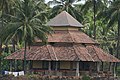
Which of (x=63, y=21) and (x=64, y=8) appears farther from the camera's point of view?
(x=64, y=8)

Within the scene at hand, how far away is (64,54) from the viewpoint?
60.2m

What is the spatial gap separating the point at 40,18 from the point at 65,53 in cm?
1595

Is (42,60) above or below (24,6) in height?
below

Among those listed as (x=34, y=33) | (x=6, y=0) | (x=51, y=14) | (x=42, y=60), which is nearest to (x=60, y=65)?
(x=42, y=60)

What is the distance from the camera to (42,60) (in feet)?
196

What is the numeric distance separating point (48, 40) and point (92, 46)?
22.9 ft

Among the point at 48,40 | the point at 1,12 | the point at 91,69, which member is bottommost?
the point at 91,69

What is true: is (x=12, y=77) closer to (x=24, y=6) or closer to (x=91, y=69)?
(x=24, y=6)

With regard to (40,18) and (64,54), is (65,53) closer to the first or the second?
(64,54)

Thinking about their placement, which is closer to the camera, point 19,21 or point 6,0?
point 19,21

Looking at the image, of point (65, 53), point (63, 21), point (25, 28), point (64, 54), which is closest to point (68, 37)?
point (63, 21)

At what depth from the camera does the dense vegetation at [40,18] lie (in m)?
55.4

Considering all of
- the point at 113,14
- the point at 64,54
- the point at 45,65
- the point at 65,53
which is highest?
the point at 113,14

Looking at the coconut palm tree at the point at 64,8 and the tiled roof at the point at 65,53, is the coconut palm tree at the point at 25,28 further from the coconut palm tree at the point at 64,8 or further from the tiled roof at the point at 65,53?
the coconut palm tree at the point at 64,8
